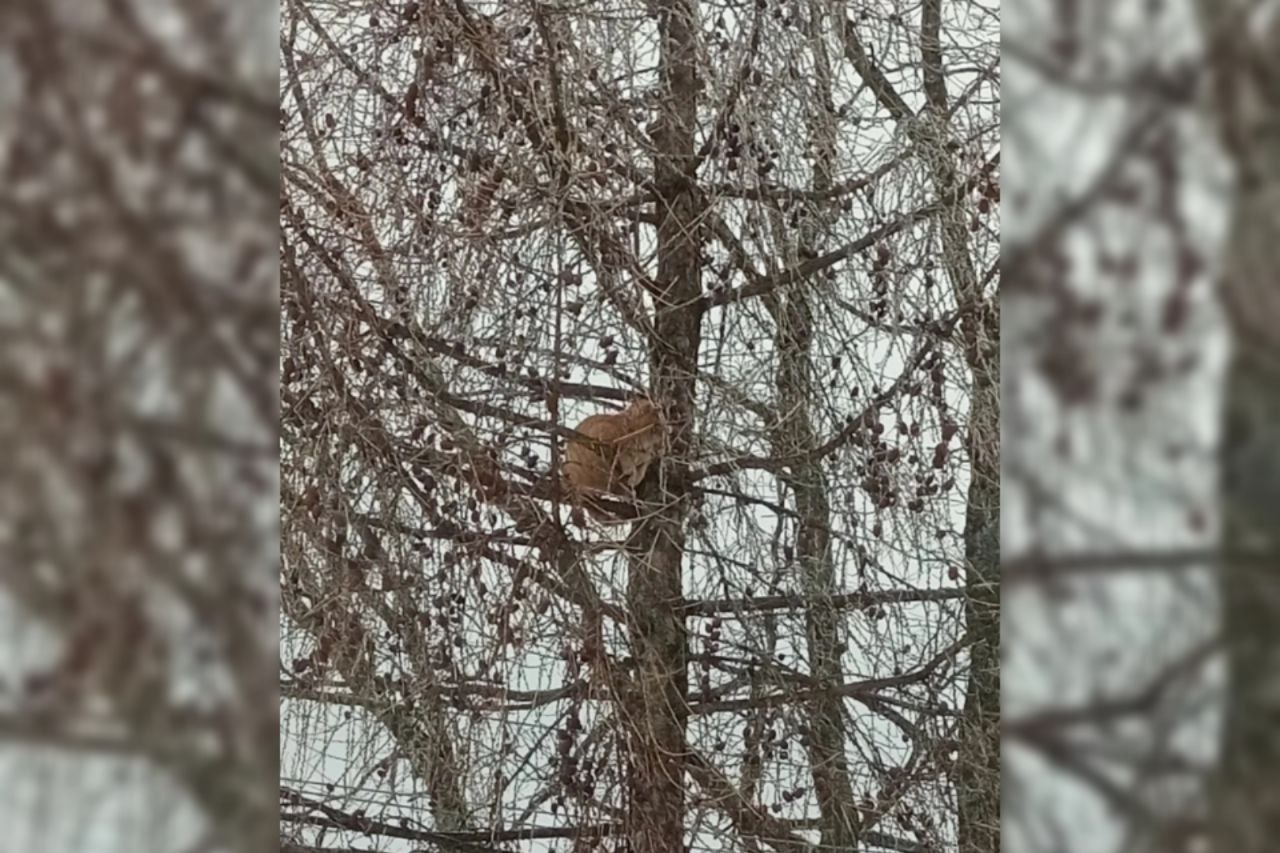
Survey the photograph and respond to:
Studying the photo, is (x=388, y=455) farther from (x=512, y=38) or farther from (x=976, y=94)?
(x=976, y=94)

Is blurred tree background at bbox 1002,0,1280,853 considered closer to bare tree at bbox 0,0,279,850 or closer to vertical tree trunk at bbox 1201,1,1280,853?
vertical tree trunk at bbox 1201,1,1280,853

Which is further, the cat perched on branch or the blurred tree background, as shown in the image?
the cat perched on branch

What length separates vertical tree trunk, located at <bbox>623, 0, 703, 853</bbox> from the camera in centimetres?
198

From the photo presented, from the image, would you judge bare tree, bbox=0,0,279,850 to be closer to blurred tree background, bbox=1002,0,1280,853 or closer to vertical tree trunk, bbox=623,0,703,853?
blurred tree background, bbox=1002,0,1280,853

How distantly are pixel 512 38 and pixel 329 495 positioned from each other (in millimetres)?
703

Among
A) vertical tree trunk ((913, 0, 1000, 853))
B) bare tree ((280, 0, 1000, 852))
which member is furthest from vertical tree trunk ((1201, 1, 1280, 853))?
vertical tree trunk ((913, 0, 1000, 853))

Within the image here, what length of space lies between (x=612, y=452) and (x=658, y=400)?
109 mm

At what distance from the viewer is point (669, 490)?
6.75 ft

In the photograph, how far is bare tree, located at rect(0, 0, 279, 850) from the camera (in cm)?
25

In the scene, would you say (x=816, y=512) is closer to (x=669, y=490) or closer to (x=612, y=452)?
(x=669, y=490)

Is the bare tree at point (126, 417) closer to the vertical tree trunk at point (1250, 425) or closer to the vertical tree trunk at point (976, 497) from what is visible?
the vertical tree trunk at point (1250, 425)

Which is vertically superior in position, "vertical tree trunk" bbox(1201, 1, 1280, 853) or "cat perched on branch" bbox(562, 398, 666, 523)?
"cat perched on branch" bbox(562, 398, 666, 523)

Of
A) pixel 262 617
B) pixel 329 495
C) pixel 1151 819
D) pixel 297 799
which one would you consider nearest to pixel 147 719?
Result: pixel 262 617

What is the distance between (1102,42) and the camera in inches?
9.3
